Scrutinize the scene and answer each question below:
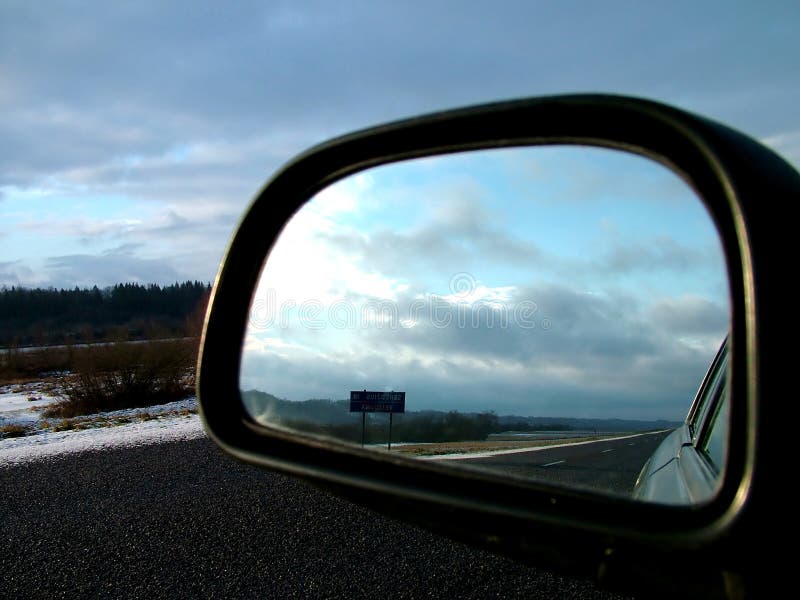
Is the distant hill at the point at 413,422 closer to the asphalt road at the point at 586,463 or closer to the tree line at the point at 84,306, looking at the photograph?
the asphalt road at the point at 586,463

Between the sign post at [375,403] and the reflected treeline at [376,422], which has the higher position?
the sign post at [375,403]

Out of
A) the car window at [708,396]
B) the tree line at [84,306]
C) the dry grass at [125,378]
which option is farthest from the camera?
the tree line at [84,306]

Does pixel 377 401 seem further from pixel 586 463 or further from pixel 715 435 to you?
pixel 715 435

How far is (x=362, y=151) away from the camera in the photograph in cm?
183

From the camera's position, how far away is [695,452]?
2121mm

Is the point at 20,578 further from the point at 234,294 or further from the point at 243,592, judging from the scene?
the point at 234,294

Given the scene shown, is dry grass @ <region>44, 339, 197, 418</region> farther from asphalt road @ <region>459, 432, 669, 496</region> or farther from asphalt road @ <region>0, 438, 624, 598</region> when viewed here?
asphalt road @ <region>459, 432, 669, 496</region>

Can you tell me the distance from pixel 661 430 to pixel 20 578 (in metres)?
4.46

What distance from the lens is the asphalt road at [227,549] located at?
4.43m

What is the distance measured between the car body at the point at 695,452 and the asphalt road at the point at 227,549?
2.26 meters

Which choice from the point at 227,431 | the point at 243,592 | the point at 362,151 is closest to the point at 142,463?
the point at 243,592

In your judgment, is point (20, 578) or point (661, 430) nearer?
point (661, 430)

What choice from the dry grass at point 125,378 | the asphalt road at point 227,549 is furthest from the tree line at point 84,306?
the asphalt road at point 227,549

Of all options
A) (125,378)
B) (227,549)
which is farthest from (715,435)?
(125,378)
